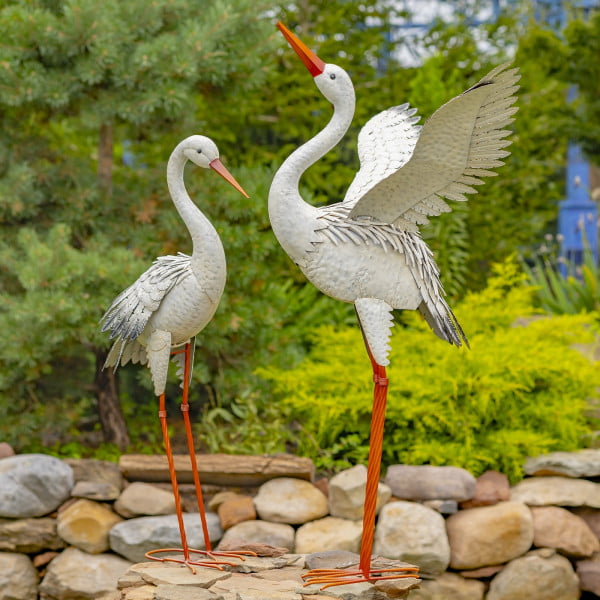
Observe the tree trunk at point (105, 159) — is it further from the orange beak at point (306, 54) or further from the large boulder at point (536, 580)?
the large boulder at point (536, 580)

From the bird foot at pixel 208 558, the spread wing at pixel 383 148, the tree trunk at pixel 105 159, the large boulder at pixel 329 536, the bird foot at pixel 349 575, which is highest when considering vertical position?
the tree trunk at pixel 105 159

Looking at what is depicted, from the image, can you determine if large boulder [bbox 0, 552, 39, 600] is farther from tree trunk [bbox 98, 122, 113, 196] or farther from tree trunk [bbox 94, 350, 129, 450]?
tree trunk [bbox 98, 122, 113, 196]

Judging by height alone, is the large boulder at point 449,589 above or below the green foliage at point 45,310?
below

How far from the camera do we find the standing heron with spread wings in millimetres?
2744

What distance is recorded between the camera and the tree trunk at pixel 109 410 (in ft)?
16.8

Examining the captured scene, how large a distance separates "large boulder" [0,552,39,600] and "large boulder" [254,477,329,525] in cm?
127

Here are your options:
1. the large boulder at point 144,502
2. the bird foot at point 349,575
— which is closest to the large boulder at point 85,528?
the large boulder at point 144,502

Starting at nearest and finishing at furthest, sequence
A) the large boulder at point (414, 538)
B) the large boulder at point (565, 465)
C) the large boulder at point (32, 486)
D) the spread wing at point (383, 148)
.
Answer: the spread wing at point (383, 148) → the large boulder at point (414, 538) → the large boulder at point (32, 486) → the large boulder at point (565, 465)

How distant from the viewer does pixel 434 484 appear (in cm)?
432

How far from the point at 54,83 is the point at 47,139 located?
796 mm

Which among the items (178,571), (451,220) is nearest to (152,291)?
(178,571)

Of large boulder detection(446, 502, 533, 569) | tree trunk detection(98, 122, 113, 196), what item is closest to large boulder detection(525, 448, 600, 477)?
large boulder detection(446, 502, 533, 569)

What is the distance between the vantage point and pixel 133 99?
4.81m

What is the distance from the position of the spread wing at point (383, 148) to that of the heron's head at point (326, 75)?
311 mm
